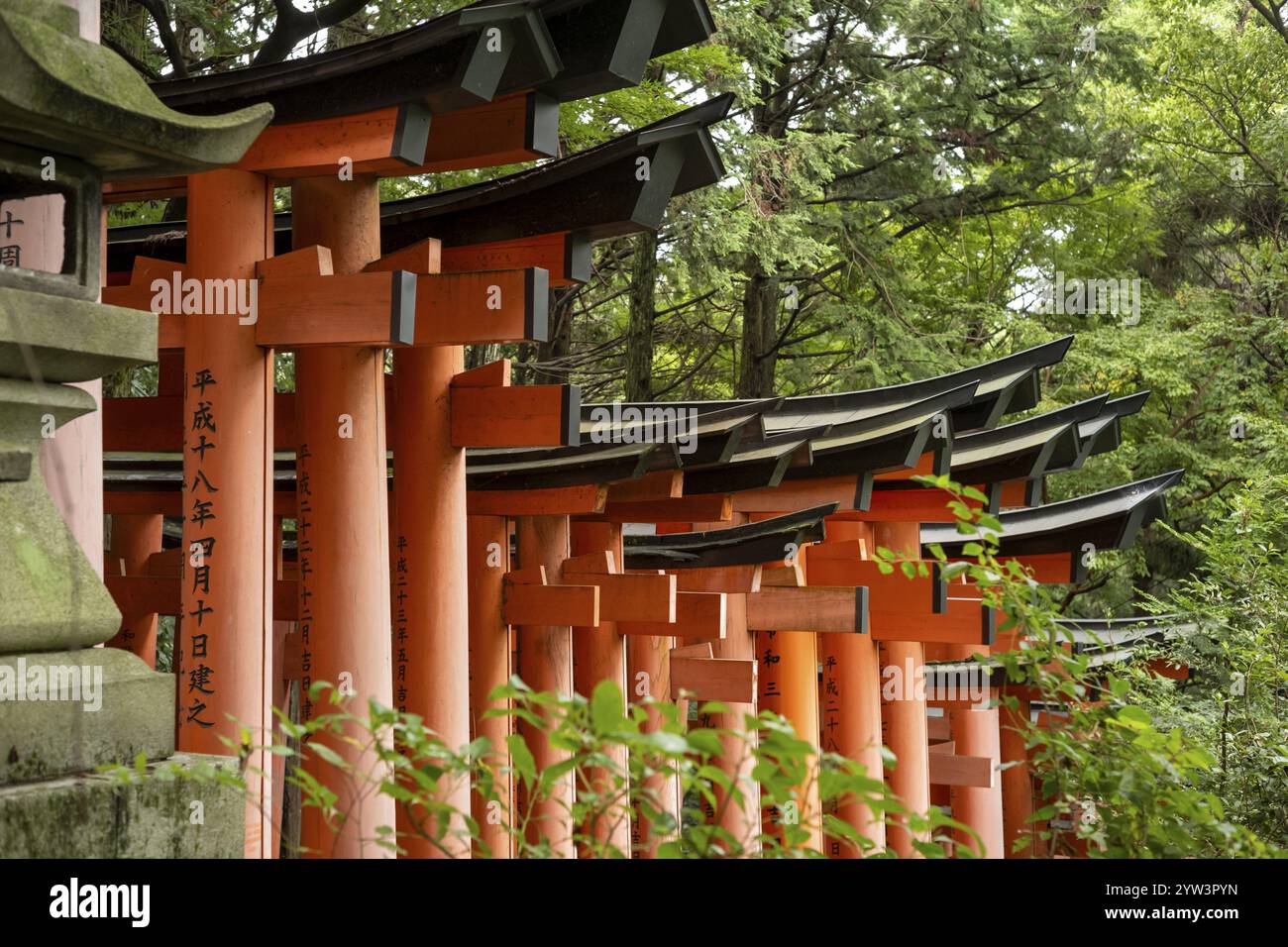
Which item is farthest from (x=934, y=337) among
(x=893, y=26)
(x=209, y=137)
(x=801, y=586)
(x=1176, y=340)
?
(x=209, y=137)

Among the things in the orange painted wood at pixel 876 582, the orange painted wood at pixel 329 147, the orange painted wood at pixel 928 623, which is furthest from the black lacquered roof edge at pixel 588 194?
the orange painted wood at pixel 928 623

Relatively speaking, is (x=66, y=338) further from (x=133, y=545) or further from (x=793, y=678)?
(x=133, y=545)

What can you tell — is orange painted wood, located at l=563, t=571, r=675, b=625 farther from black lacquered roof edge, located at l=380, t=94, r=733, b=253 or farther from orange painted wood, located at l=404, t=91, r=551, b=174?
orange painted wood, located at l=404, t=91, r=551, b=174

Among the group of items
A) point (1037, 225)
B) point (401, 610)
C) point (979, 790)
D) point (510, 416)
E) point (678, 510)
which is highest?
point (1037, 225)

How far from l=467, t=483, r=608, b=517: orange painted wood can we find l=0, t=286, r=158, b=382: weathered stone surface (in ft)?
→ 13.3

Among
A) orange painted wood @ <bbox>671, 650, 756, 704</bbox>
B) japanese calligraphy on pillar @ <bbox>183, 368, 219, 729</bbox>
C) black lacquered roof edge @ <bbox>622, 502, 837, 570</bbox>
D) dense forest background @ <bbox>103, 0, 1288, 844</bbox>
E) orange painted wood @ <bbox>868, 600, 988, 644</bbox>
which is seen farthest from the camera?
dense forest background @ <bbox>103, 0, 1288, 844</bbox>

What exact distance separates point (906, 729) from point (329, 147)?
6892 millimetres

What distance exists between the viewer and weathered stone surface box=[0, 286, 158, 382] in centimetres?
280

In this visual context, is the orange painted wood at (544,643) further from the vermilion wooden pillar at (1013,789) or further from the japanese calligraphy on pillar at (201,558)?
the vermilion wooden pillar at (1013,789)

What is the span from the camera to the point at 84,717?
2.78 meters

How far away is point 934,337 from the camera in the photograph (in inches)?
657

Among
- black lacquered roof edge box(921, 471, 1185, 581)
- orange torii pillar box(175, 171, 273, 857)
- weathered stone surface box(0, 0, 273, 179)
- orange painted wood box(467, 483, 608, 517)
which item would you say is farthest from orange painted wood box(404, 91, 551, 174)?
black lacquered roof edge box(921, 471, 1185, 581)

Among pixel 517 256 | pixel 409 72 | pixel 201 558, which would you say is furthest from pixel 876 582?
pixel 409 72
